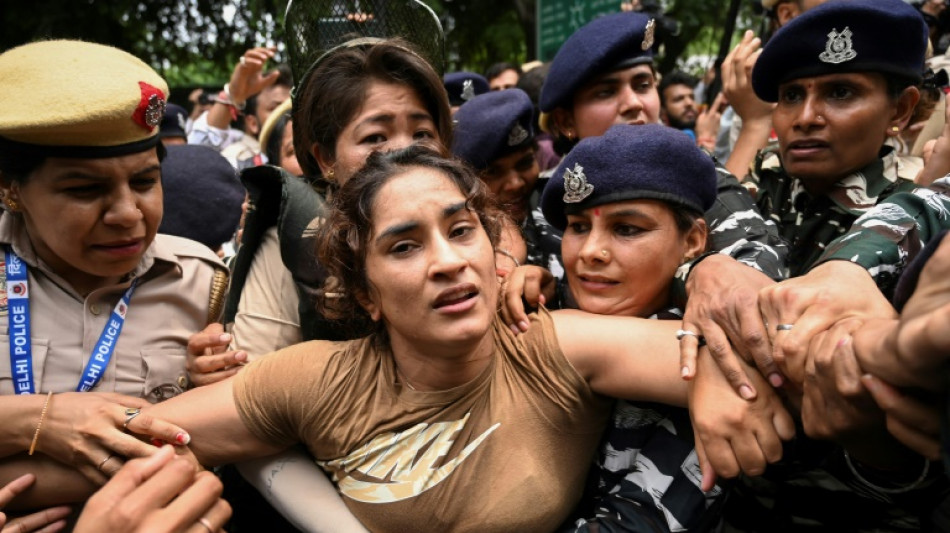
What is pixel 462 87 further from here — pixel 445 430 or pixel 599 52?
pixel 445 430

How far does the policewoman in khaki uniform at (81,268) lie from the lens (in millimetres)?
2053

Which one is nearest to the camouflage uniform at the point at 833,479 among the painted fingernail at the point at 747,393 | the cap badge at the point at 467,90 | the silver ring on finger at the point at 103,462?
the painted fingernail at the point at 747,393

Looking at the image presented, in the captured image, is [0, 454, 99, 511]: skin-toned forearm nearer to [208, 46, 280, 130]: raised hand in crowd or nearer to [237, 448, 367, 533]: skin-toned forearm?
[237, 448, 367, 533]: skin-toned forearm

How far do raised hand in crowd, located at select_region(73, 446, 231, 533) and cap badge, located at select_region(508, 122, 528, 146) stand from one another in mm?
1810

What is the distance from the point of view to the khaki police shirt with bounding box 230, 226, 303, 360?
239 centimetres

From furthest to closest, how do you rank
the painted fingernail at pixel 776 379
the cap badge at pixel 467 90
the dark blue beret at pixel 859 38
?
A: the cap badge at pixel 467 90 → the dark blue beret at pixel 859 38 → the painted fingernail at pixel 776 379

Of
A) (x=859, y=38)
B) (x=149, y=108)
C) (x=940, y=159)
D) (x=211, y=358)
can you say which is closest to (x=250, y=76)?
(x=149, y=108)

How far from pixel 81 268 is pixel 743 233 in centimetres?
206

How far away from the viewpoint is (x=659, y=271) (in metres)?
2.16

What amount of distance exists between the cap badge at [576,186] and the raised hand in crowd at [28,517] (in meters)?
1.71

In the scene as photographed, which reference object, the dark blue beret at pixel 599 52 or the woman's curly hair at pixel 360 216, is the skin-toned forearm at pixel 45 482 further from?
the dark blue beret at pixel 599 52

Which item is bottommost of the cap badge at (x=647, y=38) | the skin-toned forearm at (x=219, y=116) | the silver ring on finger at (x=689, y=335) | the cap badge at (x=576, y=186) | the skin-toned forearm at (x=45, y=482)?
the skin-toned forearm at (x=219, y=116)

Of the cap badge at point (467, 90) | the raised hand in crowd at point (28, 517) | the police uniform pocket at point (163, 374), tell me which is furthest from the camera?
the cap badge at point (467, 90)

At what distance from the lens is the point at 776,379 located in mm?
1628
